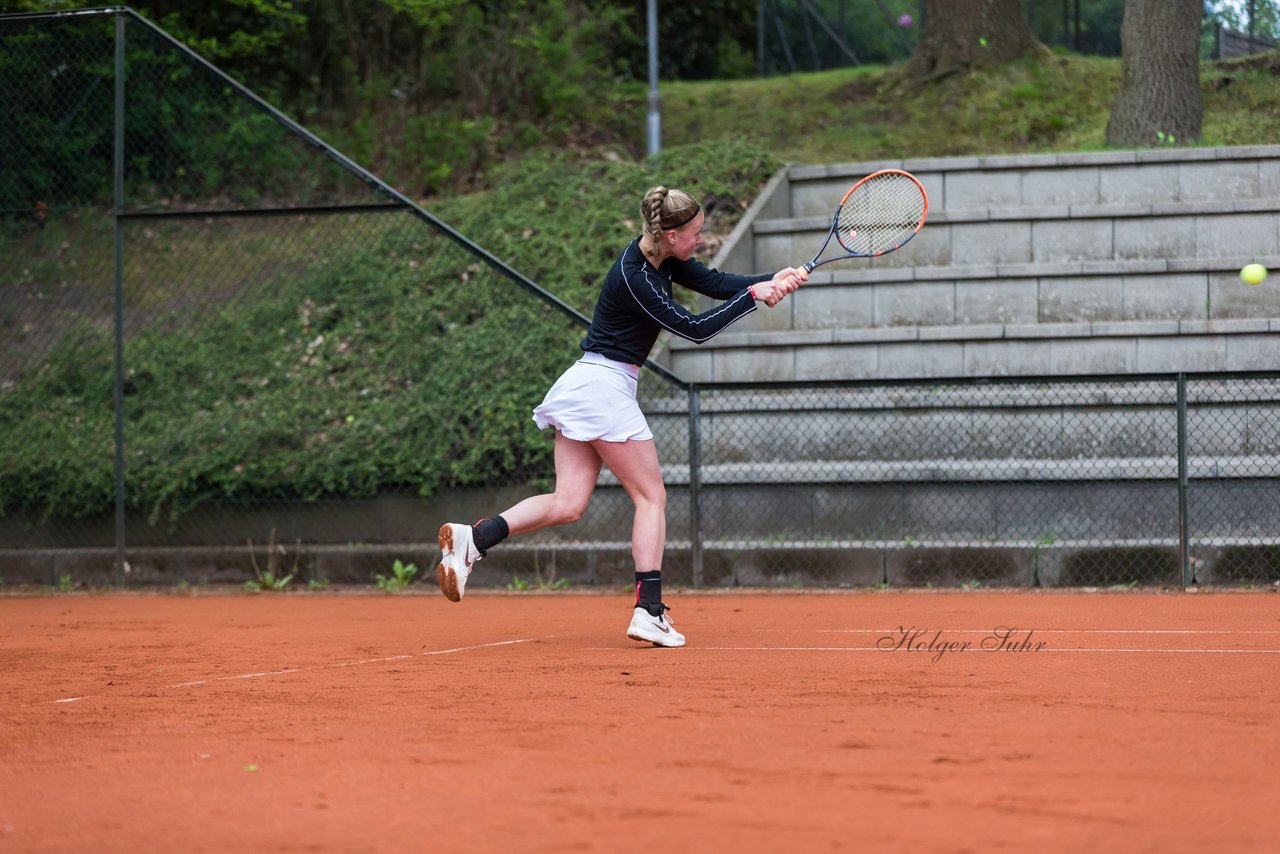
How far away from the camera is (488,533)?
6059mm

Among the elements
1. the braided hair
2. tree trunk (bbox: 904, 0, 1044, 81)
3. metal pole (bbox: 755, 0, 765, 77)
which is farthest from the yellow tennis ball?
metal pole (bbox: 755, 0, 765, 77)

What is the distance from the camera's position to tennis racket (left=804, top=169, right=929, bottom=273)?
22.4 feet

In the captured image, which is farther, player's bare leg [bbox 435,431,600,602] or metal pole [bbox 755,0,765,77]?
metal pole [bbox 755,0,765,77]

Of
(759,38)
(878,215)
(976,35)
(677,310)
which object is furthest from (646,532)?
(759,38)

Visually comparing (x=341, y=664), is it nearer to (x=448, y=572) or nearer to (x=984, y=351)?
(x=448, y=572)

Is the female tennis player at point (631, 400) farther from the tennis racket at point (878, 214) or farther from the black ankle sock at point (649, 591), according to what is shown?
the tennis racket at point (878, 214)

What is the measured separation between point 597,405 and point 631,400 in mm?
153

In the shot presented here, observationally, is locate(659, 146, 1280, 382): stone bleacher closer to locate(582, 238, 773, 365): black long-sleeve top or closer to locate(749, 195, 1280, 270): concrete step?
locate(749, 195, 1280, 270): concrete step

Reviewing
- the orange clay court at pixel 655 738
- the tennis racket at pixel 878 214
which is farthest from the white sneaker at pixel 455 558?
the tennis racket at pixel 878 214

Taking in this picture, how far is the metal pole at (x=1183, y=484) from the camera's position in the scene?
27.8 ft

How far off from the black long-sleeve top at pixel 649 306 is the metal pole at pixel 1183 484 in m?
3.60

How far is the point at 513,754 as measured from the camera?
3.80 metres

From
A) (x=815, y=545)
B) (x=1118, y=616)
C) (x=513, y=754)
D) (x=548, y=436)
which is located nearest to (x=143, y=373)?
(x=548, y=436)

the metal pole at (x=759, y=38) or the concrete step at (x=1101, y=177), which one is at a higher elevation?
the metal pole at (x=759, y=38)
